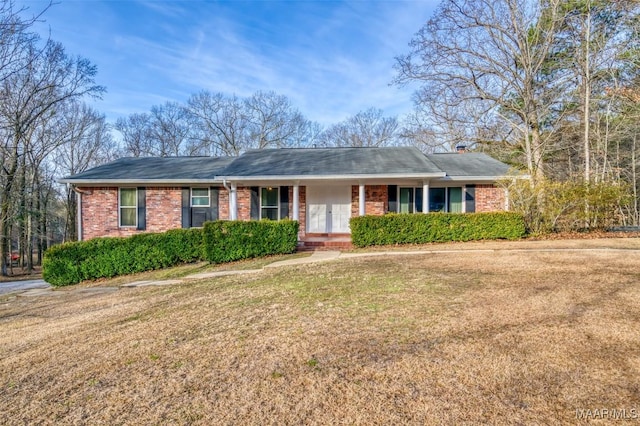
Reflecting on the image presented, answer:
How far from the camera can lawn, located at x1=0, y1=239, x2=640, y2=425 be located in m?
2.30

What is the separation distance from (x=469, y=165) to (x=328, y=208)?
5.94m

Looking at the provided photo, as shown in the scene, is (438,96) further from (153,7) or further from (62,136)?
(62,136)

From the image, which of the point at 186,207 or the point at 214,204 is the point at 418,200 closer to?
the point at 214,204

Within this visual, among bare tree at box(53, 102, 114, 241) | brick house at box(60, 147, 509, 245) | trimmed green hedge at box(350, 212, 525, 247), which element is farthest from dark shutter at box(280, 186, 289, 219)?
bare tree at box(53, 102, 114, 241)

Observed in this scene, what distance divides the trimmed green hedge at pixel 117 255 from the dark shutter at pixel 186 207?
3.26 meters

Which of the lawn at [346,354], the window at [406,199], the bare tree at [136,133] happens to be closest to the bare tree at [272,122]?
the bare tree at [136,133]

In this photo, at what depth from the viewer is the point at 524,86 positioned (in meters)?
15.2

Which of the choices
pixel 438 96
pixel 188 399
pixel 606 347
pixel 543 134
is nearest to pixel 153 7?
pixel 438 96

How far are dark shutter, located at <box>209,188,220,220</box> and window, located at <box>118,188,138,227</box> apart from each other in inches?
113

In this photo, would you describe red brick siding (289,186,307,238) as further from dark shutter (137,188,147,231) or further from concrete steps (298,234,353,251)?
dark shutter (137,188,147,231)

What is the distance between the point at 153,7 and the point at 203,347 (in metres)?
13.2

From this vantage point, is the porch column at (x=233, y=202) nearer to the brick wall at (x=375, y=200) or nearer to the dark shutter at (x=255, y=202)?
the dark shutter at (x=255, y=202)

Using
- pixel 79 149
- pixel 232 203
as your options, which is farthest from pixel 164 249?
pixel 79 149

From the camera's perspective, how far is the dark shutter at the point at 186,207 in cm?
1328
